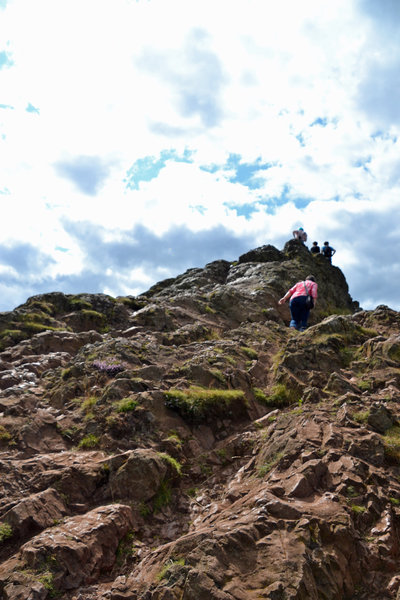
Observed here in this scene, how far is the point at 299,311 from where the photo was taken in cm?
2338

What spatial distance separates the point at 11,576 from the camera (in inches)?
316

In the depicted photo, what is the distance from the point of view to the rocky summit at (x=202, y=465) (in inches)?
289

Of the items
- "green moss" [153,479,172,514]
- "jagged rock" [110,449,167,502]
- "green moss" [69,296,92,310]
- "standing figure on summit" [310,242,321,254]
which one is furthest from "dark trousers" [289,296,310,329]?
"standing figure on summit" [310,242,321,254]

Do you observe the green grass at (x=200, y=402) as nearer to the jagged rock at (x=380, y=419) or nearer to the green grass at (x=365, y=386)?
the green grass at (x=365, y=386)

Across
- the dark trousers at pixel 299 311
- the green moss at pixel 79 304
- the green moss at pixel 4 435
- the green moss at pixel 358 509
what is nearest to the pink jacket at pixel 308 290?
the dark trousers at pixel 299 311

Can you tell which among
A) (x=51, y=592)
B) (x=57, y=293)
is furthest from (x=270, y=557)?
(x=57, y=293)

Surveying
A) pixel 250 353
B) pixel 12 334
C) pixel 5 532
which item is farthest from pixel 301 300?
pixel 5 532

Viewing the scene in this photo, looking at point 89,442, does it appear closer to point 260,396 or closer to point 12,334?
point 260,396

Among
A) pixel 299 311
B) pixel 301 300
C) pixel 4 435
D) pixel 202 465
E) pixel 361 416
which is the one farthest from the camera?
pixel 299 311

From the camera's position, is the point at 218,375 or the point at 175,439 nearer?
the point at 175,439

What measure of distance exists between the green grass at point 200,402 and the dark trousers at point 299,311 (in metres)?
9.61

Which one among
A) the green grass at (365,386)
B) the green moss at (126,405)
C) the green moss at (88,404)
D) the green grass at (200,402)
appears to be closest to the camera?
the green moss at (126,405)

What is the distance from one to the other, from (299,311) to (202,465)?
42.3 feet

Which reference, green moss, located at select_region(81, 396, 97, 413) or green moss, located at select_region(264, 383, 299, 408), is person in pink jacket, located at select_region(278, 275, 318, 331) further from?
green moss, located at select_region(81, 396, 97, 413)
